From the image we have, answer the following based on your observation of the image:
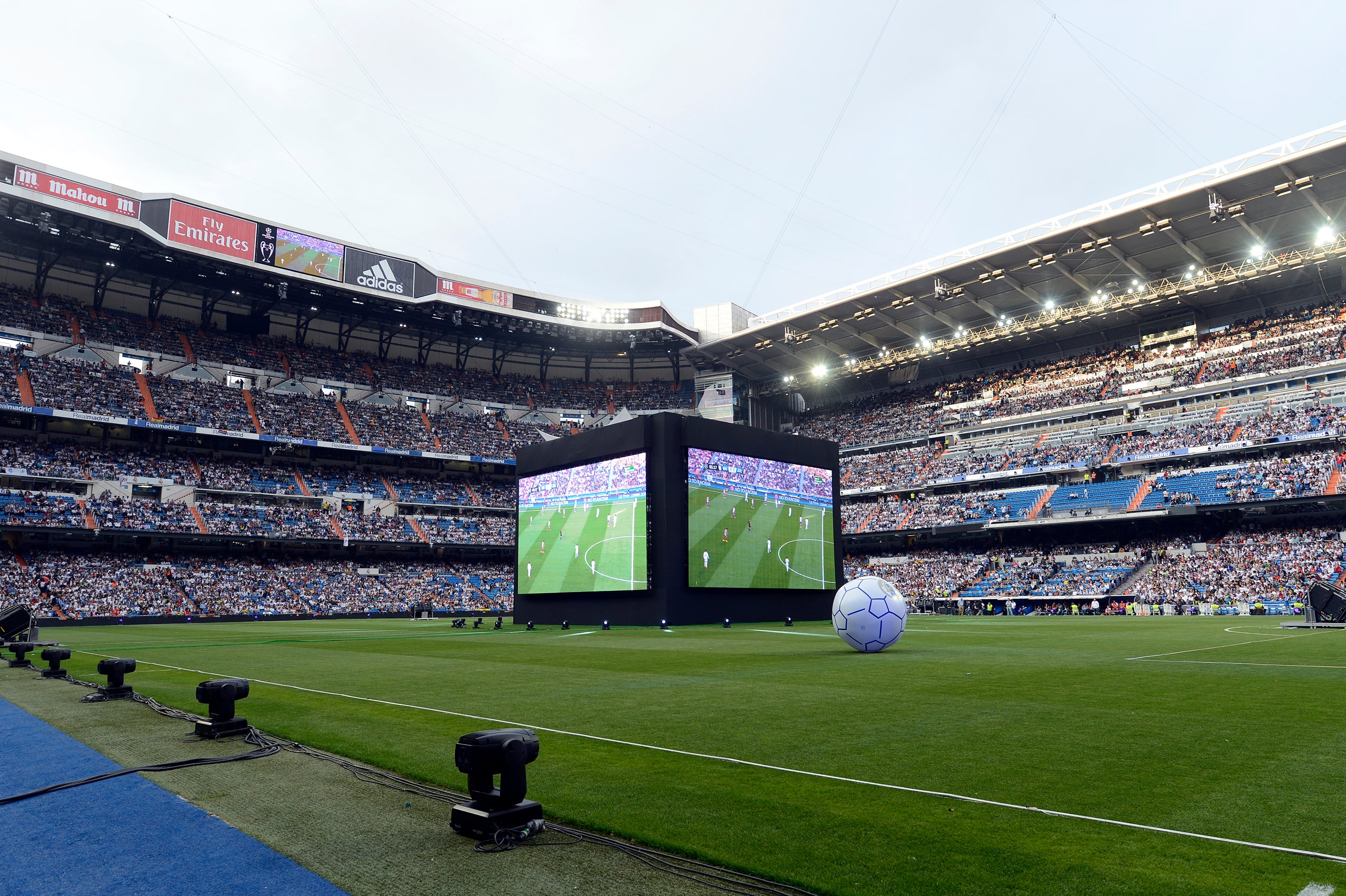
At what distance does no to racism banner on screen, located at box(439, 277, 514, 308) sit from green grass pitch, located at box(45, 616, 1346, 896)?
153 feet

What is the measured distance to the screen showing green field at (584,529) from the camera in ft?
106

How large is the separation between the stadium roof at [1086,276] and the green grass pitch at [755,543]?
22096 mm

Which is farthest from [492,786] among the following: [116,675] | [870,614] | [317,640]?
[317,640]

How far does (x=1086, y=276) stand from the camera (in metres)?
51.7

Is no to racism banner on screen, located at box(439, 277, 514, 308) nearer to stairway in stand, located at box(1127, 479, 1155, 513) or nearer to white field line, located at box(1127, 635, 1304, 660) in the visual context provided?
stairway in stand, located at box(1127, 479, 1155, 513)

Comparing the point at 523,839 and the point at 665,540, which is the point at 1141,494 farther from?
the point at 523,839

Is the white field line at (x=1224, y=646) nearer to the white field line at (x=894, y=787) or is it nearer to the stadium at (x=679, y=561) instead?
the stadium at (x=679, y=561)

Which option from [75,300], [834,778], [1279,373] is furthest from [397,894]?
[75,300]

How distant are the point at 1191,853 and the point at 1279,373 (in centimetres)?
5663

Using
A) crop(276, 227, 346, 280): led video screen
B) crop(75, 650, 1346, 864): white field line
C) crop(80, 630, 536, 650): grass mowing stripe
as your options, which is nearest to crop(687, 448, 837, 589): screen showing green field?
crop(80, 630, 536, 650): grass mowing stripe

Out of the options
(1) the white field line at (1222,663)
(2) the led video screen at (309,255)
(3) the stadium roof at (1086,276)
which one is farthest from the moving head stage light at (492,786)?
(2) the led video screen at (309,255)

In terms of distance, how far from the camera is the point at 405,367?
230 ft

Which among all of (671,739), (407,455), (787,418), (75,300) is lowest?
(671,739)

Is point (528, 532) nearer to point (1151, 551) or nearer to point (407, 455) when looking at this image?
point (407, 455)
